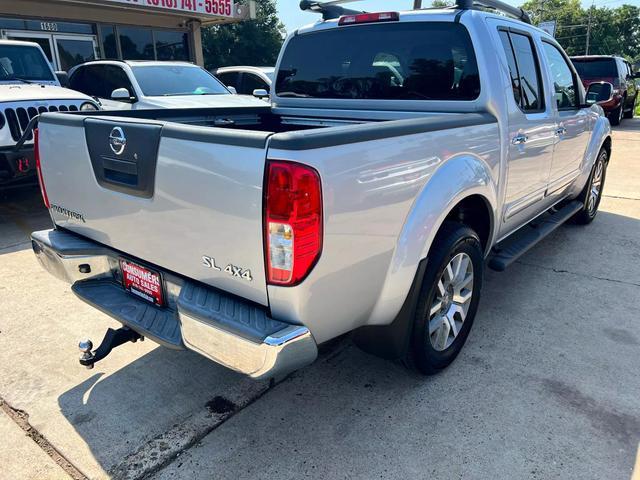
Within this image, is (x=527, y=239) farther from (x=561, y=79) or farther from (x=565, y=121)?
(x=561, y=79)

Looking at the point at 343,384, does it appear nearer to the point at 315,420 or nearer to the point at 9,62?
the point at 315,420

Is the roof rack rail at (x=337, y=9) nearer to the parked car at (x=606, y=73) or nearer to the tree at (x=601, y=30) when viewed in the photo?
the parked car at (x=606, y=73)

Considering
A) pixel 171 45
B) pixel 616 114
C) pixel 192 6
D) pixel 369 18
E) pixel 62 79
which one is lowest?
pixel 616 114

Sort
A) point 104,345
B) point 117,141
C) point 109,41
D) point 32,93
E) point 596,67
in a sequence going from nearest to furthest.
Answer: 1. point 117,141
2. point 104,345
3. point 32,93
4. point 596,67
5. point 109,41

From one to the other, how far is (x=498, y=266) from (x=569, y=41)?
8435 cm

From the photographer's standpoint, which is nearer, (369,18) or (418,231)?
(418,231)

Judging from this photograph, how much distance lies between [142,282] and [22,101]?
4.64 m

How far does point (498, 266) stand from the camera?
11.3 ft

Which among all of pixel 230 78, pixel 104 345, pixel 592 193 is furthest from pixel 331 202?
pixel 230 78

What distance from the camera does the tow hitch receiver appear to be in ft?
8.61

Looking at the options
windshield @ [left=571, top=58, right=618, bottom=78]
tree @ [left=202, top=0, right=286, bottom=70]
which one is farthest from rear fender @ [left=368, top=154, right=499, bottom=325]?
tree @ [left=202, top=0, right=286, bottom=70]

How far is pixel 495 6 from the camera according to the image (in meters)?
3.67

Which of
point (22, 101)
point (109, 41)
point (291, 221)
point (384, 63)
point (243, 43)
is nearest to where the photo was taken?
point (291, 221)

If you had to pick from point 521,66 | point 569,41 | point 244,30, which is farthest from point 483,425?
point 569,41
